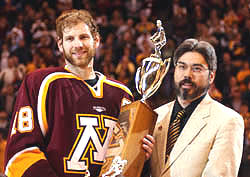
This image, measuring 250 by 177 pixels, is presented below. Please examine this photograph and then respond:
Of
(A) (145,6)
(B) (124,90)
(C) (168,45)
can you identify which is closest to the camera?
(B) (124,90)

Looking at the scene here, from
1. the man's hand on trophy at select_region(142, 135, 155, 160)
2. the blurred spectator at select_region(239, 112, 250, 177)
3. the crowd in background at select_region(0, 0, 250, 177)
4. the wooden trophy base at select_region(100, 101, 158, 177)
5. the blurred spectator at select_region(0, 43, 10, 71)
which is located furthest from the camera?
the blurred spectator at select_region(0, 43, 10, 71)

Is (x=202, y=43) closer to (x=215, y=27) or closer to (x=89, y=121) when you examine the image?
(x=89, y=121)

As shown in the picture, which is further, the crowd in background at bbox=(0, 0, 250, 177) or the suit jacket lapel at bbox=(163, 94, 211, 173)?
the crowd in background at bbox=(0, 0, 250, 177)

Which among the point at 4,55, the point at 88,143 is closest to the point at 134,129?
the point at 88,143

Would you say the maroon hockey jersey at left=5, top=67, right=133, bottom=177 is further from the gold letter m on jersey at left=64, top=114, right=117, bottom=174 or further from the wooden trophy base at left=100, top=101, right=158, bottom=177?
A: the wooden trophy base at left=100, top=101, right=158, bottom=177

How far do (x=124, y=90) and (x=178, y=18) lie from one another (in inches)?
229

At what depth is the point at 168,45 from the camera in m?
7.23

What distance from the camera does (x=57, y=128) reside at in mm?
2811

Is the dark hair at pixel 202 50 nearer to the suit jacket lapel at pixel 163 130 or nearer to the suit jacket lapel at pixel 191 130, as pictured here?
the suit jacket lapel at pixel 191 130

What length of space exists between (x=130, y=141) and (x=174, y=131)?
0.52 meters

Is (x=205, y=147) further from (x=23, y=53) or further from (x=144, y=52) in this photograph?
(x=23, y=53)

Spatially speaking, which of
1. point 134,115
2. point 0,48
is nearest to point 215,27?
point 0,48

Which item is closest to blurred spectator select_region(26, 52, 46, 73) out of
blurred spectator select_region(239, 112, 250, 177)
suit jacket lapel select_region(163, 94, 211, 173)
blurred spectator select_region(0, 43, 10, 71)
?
blurred spectator select_region(0, 43, 10, 71)

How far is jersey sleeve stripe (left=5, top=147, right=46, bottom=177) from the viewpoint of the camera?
2.71 m
